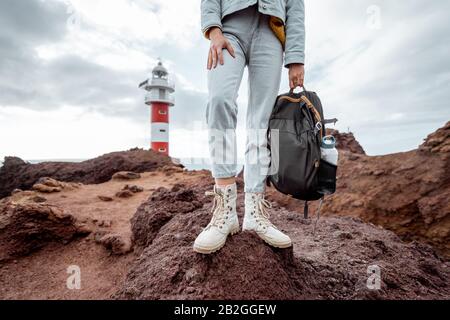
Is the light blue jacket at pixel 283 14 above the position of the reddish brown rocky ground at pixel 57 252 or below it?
above

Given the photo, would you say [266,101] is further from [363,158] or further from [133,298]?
A: [363,158]

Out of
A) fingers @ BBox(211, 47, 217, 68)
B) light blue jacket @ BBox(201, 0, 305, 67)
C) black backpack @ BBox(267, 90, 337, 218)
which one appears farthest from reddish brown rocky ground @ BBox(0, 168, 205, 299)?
light blue jacket @ BBox(201, 0, 305, 67)

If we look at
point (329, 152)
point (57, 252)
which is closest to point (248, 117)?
point (329, 152)

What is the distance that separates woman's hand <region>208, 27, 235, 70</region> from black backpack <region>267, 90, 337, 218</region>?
1.75 feet

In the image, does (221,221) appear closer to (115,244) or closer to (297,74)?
(297,74)

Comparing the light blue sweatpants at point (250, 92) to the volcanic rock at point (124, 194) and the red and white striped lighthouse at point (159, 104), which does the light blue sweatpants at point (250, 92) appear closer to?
the volcanic rock at point (124, 194)

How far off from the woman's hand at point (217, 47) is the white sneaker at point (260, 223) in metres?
0.96

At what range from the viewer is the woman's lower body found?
1804mm

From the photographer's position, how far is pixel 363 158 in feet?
21.6

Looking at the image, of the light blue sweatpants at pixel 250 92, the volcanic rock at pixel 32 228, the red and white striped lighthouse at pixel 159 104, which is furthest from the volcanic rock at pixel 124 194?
the red and white striped lighthouse at pixel 159 104

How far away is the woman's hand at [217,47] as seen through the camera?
179 centimetres

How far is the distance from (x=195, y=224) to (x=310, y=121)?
1.50 m

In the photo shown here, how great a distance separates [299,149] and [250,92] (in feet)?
1.94

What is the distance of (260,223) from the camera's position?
6.61ft
